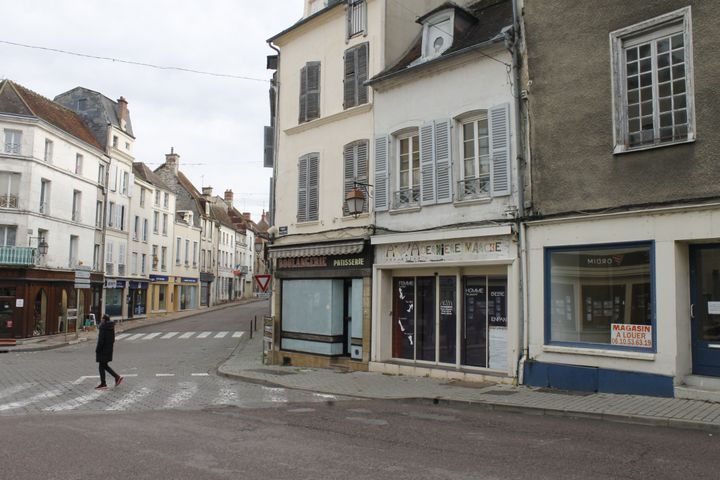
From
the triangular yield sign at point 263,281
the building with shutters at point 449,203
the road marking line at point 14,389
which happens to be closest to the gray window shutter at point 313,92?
the building with shutters at point 449,203

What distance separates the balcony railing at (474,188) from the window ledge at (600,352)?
3.23 m

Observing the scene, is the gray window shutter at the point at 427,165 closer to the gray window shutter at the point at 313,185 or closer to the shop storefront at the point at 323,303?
the shop storefront at the point at 323,303

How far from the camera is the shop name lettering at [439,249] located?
12238 millimetres

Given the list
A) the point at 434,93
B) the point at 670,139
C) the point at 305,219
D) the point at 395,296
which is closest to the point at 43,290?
the point at 305,219

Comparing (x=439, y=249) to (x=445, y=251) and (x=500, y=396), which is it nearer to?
(x=445, y=251)

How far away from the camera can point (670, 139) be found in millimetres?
9914

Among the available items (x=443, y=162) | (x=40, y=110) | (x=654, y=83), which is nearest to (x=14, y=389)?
(x=443, y=162)

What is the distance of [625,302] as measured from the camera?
10461 mm

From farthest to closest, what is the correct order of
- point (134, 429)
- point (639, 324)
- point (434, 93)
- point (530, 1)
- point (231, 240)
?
point (231, 240) → point (434, 93) → point (530, 1) → point (639, 324) → point (134, 429)

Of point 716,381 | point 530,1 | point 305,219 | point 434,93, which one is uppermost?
point 530,1

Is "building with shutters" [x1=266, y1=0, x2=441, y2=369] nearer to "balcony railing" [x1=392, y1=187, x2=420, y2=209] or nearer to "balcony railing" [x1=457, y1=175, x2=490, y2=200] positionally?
"balcony railing" [x1=392, y1=187, x2=420, y2=209]

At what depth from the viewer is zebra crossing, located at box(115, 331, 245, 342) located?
2884 cm

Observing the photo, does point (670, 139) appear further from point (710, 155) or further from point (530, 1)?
point (530, 1)

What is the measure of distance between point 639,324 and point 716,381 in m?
1.38
